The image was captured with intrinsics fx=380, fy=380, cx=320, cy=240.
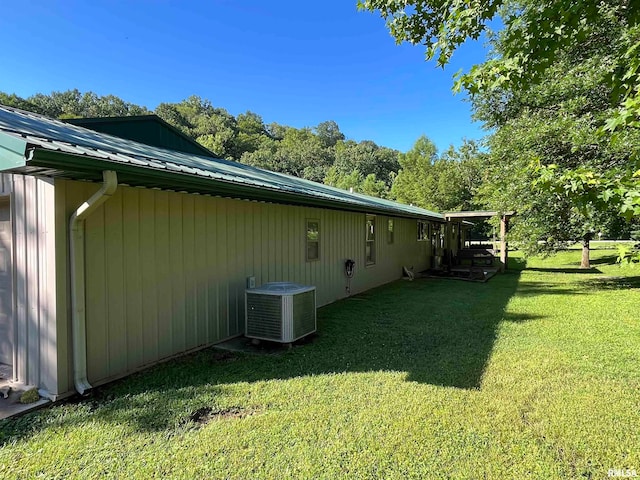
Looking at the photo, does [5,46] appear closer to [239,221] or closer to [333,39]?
A: [333,39]

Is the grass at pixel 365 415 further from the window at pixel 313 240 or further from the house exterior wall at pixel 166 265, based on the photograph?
the window at pixel 313 240

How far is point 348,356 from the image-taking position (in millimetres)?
4676

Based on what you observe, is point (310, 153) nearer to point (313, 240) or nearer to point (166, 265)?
point (313, 240)

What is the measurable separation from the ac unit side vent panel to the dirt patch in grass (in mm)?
1820

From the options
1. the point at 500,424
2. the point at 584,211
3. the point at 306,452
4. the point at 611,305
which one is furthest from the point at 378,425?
the point at 611,305

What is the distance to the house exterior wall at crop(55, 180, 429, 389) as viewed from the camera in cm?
368

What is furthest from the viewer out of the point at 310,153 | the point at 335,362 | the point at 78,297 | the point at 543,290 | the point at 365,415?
the point at 310,153

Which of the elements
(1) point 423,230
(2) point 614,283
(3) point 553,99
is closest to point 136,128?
(3) point 553,99

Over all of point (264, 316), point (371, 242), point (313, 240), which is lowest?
point (264, 316)

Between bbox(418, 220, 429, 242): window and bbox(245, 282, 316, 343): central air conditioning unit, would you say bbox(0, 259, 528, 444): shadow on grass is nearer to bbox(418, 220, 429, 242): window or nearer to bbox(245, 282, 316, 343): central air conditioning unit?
bbox(245, 282, 316, 343): central air conditioning unit

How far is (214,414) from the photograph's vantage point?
315cm

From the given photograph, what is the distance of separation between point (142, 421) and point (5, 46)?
17.5 metres

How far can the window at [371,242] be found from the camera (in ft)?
34.5

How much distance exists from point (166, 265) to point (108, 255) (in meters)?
0.74
